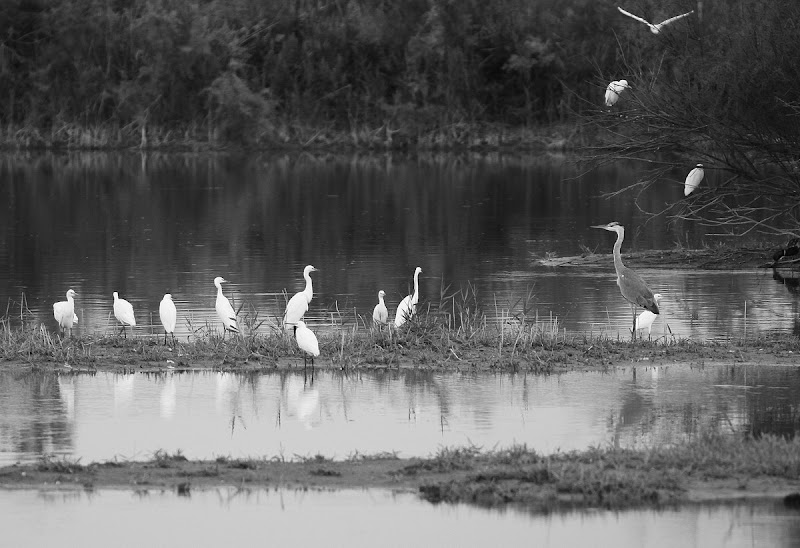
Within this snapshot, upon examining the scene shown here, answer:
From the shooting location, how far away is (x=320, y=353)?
49.6 ft

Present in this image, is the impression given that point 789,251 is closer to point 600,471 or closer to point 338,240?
point 338,240

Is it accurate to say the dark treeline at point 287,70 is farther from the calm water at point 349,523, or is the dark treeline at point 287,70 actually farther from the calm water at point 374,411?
the calm water at point 349,523

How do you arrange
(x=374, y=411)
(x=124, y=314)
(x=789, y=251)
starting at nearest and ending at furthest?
(x=374, y=411) → (x=124, y=314) → (x=789, y=251)

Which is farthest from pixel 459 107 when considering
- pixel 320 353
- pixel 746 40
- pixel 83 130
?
pixel 320 353

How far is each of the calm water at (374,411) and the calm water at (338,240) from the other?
353cm

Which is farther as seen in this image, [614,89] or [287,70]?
[287,70]

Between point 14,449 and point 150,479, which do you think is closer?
point 150,479

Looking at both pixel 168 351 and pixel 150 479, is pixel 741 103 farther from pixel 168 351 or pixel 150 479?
pixel 150 479

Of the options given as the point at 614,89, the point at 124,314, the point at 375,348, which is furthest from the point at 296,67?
the point at 375,348

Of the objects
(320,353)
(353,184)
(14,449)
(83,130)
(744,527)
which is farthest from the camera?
(83,130)

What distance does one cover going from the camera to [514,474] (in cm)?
983

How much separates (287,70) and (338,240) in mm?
36817

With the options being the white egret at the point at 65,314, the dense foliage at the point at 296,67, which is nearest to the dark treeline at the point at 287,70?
the dense foliage at the point at 296,67

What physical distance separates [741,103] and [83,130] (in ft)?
163
